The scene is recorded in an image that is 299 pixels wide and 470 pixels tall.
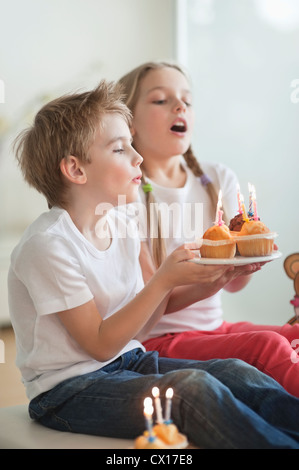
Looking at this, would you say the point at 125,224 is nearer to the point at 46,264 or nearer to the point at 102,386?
the point at 46,264

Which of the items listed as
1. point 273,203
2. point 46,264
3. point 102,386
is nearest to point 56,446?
point 102,386

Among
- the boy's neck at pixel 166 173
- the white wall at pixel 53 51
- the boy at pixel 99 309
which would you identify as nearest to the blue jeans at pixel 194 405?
the boy at pixel 99 309

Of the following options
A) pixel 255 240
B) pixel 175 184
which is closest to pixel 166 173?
pixel 175 184

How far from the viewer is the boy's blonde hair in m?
1.52

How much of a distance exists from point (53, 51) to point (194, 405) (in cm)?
331

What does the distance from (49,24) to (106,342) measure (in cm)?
313

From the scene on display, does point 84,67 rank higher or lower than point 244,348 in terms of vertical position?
higher

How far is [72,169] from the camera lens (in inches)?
60.0

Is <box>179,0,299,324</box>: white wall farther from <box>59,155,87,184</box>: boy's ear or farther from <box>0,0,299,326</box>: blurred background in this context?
<box>59,155,87,184</box>: boy's ear

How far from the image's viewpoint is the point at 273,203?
3152mm

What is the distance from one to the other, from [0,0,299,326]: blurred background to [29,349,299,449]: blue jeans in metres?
1.83

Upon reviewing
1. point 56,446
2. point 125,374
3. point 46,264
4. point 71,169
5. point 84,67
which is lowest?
point 56,446

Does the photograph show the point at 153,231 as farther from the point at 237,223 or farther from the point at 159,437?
the point at 159,437

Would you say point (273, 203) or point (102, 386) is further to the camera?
point (273, 203)
